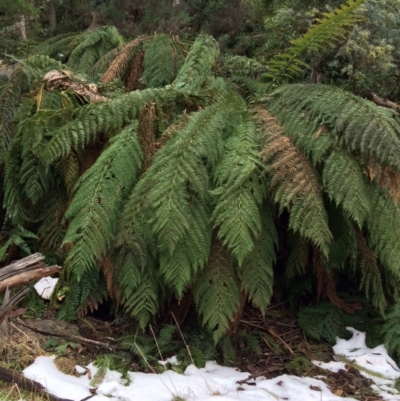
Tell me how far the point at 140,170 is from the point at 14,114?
3.15 feet

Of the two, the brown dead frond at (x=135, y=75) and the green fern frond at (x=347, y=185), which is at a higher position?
the brown dead frond at (x=135, y=75)

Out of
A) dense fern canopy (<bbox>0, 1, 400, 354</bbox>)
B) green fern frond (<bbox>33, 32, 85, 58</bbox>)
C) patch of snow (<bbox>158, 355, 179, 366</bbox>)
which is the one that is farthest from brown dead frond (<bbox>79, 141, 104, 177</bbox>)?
green fern frond (<bbox>33, 32, 85, 58</bbox>)

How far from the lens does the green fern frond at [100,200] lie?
2238 millimetres

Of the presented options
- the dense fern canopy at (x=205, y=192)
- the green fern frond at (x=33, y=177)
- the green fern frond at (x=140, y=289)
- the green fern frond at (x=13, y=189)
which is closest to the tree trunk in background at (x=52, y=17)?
the dense fern canopy at (x=205, y=192)

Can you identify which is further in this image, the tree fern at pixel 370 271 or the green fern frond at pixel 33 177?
the green fern frond at pixel 33 177

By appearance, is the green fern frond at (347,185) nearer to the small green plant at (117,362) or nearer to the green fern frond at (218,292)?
the green fern frond at (218,292)

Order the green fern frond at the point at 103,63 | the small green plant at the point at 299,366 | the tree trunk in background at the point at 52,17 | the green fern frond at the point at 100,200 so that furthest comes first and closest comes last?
the tree trunk in background at the point at 52,17, the green fern frond at the point at 103,63, the small green plant at the point at 299,366, the green fern frond at the point at 100,200

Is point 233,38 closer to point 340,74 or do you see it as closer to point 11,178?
point 340,74

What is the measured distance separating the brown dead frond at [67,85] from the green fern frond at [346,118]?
3.37 ft

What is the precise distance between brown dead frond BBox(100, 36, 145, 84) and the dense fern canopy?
0.63 metres

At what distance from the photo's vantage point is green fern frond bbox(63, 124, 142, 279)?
224 cm

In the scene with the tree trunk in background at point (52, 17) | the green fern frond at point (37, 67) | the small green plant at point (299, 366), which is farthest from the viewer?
the tree trunk in background at point (52, 17)

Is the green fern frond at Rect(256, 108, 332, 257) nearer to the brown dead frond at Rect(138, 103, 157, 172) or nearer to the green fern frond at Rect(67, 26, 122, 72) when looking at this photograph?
the brown dead frond at Rect(138, 103, 157, 172)

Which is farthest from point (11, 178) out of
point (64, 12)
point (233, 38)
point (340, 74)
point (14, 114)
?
point (64, 12)
